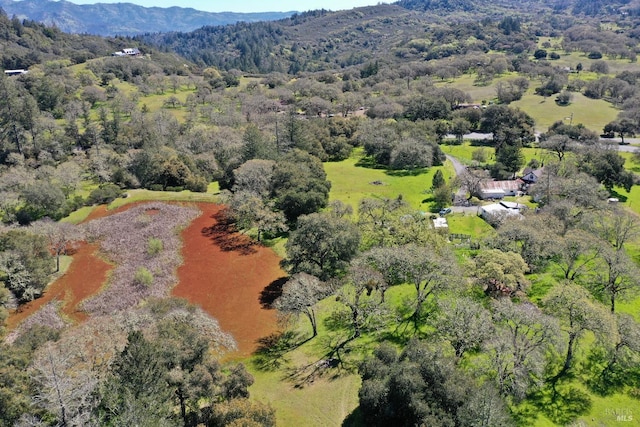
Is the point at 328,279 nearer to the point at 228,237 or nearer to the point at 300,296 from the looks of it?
the point at 300,296

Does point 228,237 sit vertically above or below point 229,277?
below

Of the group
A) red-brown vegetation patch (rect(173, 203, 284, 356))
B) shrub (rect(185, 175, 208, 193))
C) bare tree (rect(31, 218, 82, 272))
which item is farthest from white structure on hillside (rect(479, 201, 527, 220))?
bare tree (rect(31, 218, 82, 272))

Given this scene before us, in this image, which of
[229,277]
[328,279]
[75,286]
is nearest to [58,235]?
[75,286]

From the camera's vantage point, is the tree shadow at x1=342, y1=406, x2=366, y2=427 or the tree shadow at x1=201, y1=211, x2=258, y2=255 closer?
the tree shadow at x1=342, y1=406, x2=366, y2=427

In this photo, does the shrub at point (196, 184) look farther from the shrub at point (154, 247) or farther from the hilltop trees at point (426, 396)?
the hilltop trees at point (426, 396)

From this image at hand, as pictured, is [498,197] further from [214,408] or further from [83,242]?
[83,242]

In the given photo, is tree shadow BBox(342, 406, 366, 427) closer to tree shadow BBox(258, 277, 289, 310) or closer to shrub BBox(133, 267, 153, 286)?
tree shadow BBox(258, 277, 289, 310)
